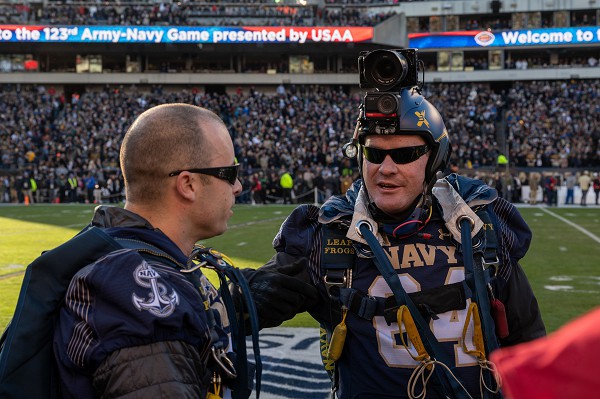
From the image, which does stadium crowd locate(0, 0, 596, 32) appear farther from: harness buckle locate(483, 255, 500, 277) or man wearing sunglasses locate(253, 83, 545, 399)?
harness buckle locate(483, 255, 500, 277)

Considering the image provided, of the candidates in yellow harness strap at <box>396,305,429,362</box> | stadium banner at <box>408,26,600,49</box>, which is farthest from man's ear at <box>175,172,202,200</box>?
stadium banner at <box>408,26,600,49</box>

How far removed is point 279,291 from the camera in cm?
305

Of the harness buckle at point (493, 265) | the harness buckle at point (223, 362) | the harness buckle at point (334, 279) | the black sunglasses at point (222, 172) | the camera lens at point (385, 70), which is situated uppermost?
the camera lens at point (385, 70)

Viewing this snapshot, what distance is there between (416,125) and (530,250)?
40.4ft

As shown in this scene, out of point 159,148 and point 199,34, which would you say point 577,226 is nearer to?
point 159,148

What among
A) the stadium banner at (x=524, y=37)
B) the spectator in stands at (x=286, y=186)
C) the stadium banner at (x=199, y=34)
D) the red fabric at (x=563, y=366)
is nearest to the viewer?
the red fabric at (x=563, y=366)

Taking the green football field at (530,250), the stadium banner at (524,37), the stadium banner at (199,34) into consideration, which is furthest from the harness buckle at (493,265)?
the stadium banner at (524,37)

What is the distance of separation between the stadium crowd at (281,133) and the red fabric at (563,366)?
101ft

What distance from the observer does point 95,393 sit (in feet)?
6.68

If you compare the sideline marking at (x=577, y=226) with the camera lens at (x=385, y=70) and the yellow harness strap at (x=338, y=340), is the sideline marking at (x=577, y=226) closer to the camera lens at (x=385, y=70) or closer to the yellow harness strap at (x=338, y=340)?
the camera lens at (x=385, y=70)

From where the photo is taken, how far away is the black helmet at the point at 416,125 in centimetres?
335

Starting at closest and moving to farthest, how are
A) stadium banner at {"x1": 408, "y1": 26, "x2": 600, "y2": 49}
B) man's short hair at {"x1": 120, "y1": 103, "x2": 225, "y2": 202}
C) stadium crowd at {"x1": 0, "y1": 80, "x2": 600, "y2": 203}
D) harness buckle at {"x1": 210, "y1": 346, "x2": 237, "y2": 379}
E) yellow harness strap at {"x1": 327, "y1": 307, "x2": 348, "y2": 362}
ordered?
harness buckle at {"x1": 210, "y1": 346, "x2": 237, "y2": 379} → man's short hair at {"x1": 120, "y1": 103, "x2": 225, "y2": 202} → yellow harness strap at {"x1": 327, "y1": 307, "x2": 348, "y2": 362} → stadium crowd at {"x1": 0, "y1": 80, "x2": 600, "y2": 203} → stadium banner at {"x1": 408, "y1": 26, "x2": 600, "y2": 49}

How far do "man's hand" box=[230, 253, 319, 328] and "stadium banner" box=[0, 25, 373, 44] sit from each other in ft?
165

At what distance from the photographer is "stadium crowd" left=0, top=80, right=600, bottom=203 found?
35.0 metres
